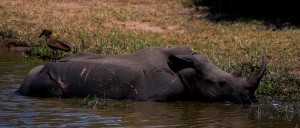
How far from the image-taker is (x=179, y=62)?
410 inches

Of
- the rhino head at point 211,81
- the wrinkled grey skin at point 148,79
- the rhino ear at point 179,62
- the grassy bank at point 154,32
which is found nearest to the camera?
the rhino head at point 211,81

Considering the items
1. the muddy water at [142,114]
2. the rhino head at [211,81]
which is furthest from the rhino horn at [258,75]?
the muddy water at [142,114]

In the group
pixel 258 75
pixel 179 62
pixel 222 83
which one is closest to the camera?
pixel 258 75

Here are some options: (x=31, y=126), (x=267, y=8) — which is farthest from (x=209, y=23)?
(x=31, y=126)

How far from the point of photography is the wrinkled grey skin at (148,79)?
10.2 metres

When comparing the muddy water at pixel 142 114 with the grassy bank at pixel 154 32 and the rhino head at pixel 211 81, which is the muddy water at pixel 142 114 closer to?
the rhino head at pixel 211 81

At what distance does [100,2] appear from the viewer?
22.6 metres

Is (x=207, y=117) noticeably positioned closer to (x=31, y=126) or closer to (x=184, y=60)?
(x=184, y=60)

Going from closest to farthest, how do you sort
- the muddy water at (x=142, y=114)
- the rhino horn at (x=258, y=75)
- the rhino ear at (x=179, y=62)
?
the muddy water at (x=142, y=114)
the rhino horn at (x=258, y=75)
the rhino ear at (x=179, y=62)

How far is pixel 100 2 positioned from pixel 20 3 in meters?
2.56

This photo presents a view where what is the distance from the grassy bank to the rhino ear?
49.6 inches

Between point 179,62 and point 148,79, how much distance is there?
20.7 inches

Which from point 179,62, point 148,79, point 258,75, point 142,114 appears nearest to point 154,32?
point 179,62

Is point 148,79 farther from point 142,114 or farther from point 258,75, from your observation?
point 258,75
